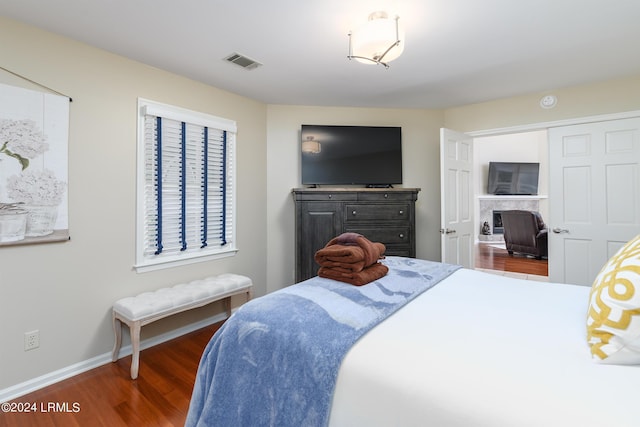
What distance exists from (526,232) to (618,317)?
580 centimetres

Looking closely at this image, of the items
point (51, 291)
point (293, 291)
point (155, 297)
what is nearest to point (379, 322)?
point (293, 291)

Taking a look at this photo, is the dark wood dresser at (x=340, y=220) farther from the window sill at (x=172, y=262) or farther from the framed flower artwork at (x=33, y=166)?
the framed flower artwork at (x=33, y=166)

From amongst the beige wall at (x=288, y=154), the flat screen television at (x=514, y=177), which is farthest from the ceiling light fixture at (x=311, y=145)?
the flat screen television at (x=514, y=177)

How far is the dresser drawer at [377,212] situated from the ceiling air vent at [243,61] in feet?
5.35

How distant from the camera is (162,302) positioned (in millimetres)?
2328

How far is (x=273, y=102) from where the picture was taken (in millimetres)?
3574

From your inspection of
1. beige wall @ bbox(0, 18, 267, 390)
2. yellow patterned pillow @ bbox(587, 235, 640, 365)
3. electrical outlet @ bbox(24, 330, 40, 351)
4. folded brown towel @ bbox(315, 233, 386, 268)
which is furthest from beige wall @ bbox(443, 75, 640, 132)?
electrical outlet @ bbox(24, 330, 40, 351)

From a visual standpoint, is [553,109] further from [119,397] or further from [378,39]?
Answer: [119,397]

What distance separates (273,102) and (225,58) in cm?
111

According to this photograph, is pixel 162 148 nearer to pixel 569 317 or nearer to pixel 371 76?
pixel 371 76

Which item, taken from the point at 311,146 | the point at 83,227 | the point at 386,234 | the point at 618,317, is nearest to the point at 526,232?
the point at 386,234

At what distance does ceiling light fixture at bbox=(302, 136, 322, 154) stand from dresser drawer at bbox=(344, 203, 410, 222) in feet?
2.56

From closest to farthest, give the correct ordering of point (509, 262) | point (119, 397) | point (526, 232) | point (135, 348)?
point (119, 397) < point (135, 348) < point (509, 262) < point (526, 232)

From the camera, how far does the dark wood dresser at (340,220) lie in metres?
3.30
